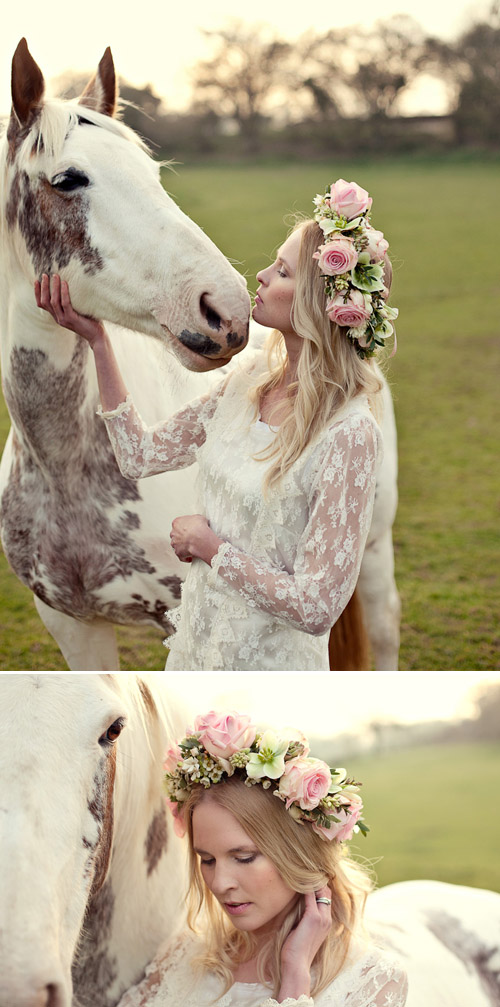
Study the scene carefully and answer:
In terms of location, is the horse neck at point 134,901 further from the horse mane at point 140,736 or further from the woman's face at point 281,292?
the woman's face at point 281,292

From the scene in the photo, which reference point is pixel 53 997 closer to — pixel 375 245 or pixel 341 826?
pixel 341 826

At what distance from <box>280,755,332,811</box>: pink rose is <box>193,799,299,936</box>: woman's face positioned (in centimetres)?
8

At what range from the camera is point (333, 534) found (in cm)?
135

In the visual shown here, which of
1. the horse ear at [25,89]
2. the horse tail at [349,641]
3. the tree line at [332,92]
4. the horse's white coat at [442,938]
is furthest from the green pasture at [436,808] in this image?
the tree line at [332,92]

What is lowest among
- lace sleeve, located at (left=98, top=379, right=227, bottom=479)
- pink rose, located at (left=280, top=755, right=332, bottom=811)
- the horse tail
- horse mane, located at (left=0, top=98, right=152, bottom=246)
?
pink rose, located at (left=280, top=755, right=332, bottom=811)

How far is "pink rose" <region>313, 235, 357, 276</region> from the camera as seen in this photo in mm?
1382

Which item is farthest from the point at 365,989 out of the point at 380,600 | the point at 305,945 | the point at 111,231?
the point at 380,600

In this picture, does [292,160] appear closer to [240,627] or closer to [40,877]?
[240,627]

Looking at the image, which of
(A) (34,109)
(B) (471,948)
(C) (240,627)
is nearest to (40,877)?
(C) (240,627)

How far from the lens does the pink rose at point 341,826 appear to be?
1.22 meters

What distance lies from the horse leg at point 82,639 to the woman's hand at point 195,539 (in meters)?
0.92

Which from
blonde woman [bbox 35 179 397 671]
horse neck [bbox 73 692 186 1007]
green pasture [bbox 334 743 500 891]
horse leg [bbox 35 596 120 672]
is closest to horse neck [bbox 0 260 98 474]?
blonde woman [bbox 35 179 397 671]

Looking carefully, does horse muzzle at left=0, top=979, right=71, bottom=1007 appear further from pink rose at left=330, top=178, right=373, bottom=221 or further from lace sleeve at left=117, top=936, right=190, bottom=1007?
pink rose at left=330, top=178, right=373, bottom=221

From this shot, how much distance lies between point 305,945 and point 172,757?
30cm
